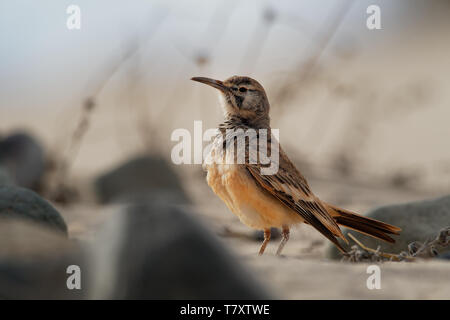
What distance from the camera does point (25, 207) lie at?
469 cm

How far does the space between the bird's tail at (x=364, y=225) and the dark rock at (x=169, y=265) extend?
1787 mm

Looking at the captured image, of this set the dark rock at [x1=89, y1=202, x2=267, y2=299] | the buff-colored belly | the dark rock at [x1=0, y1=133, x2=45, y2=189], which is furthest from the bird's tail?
the dark rock at [x1=0, y1=133, x2=45, y2=189]

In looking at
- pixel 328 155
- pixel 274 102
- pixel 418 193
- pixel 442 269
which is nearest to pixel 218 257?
pixel 442 269

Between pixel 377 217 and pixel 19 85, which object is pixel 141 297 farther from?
pixel 19 85

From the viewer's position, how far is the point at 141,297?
3.36m

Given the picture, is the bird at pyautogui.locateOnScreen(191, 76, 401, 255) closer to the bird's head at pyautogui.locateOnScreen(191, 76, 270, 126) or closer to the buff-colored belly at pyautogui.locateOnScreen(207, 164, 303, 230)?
the buff-colored belly at pyautogui.locateOnScreen(207, 164, 303, 230)

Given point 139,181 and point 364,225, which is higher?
point 139,181

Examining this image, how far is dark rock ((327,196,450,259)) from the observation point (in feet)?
16.9

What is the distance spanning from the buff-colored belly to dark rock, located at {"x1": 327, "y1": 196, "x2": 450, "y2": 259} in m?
0.72

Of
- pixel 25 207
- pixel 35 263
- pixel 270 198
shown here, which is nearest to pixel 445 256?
pixel 270 198

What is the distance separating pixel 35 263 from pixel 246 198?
1.59 metres

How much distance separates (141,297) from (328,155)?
739 cm

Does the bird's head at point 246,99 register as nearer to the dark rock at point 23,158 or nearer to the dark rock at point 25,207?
the dark rock at point 25,207

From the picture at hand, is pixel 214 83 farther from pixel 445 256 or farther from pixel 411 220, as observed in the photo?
pixel 445 256
